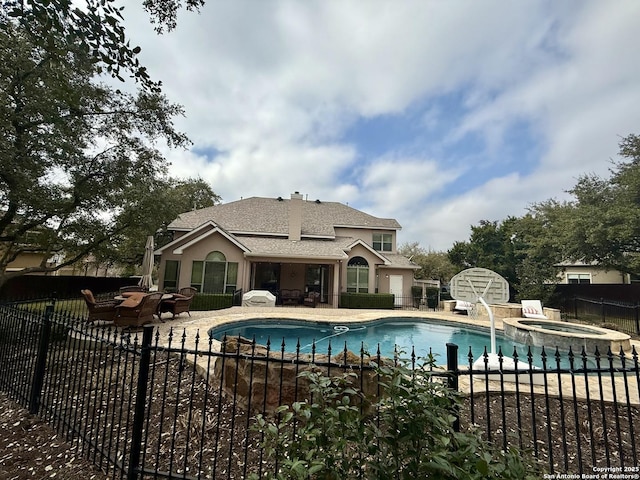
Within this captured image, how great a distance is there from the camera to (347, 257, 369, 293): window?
21969 mm

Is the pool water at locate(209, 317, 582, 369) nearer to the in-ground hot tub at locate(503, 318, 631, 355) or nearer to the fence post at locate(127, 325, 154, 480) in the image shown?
the in-ground hot tub at locate(503, 318, 631, 355)

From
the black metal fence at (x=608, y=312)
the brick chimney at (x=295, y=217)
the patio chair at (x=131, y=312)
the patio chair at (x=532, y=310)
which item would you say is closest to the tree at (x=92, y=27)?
the patio chair at (x=131, y=312)

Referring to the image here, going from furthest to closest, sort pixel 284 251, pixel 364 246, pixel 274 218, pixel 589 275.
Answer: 1. pixel 589 275
2. pixel 274 218
3. pixel 364 246
4. pixel 284 251

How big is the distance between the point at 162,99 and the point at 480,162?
15075mm

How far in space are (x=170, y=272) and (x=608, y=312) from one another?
27501mm

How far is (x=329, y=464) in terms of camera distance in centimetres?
194

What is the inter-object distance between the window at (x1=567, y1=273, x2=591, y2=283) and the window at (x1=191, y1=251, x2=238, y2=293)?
3503 cm

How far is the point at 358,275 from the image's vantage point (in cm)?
2203

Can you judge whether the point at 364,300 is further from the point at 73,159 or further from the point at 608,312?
the point at 73,159

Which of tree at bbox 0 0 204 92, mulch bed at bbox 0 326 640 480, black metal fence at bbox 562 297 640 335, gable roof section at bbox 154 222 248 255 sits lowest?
mulch bed at bbox 0 326 640 480

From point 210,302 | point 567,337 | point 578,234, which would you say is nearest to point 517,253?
point 578,234

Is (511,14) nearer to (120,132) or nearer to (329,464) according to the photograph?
(329,464)

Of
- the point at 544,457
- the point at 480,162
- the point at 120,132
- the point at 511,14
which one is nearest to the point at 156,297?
the point at 120,132

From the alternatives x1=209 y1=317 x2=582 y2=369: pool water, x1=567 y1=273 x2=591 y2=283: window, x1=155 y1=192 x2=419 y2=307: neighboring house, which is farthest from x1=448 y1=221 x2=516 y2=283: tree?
x1=209 y1=317 x2=582 y2=369: pool water
